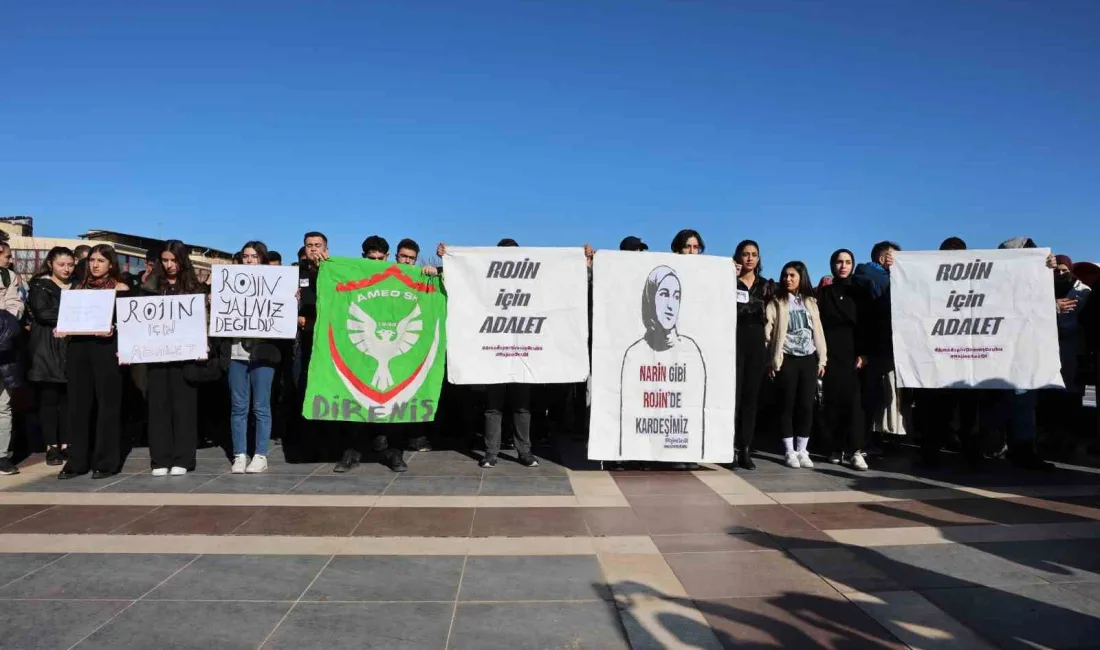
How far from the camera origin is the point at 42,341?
20.3 feet

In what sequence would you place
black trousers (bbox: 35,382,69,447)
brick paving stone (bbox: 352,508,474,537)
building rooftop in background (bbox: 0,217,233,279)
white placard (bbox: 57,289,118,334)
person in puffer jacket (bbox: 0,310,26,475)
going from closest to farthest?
brick paving stone (bbox: 352,508,474,537) → white placard (bbox: 57,289,118,334) → person in puffer jacket (bbox: 0,310,26,475) → black trousers (bbox: 35,382,69,447) → building rooftop in background (bbox: 0,217,233,279)

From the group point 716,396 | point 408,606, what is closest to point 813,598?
point 408,606

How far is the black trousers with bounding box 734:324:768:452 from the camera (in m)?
6.57

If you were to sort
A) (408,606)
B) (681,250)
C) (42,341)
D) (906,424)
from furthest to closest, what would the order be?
(906,424) < (681,250) < (42,341) < (408,606)

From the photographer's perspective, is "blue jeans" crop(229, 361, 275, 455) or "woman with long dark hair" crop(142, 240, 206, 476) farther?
"blue jeans" crop(229, 361, 275, 455)

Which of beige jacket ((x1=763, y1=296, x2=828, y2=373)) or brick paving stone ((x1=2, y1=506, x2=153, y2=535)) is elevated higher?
beige jacket ((x1=763, y1=296, x2=828, y2=373))

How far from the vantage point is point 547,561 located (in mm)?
3957

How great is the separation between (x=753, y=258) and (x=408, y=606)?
4.75m

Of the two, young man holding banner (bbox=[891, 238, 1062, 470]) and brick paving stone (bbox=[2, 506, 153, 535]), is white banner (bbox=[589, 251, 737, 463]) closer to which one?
young man holding banner (bbox=[891, 238, 1062, 470])

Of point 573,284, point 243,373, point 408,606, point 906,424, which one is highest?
point 573,284

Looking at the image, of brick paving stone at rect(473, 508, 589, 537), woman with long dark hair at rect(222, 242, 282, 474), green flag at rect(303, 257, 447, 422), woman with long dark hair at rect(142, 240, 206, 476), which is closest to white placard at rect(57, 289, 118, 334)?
woman with long dark hair at rect(142, 240, 206, 476)

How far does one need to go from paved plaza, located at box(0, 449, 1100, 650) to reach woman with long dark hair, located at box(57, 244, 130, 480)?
0.69 ft

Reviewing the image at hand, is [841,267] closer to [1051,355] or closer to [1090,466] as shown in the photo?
[1051,355]

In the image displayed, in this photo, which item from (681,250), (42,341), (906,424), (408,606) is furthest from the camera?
(906,424)
